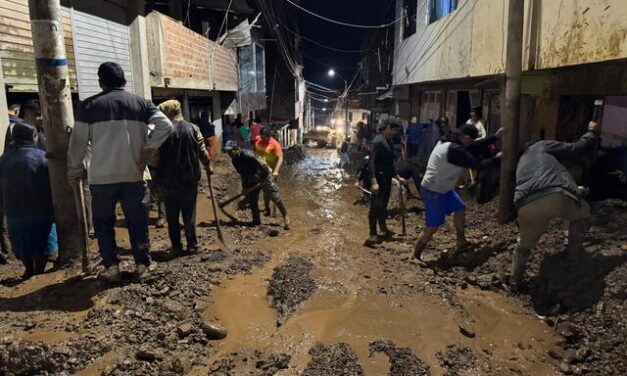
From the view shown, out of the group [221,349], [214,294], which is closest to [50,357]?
[221,349]

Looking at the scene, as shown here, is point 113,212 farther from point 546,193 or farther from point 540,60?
point 540,60

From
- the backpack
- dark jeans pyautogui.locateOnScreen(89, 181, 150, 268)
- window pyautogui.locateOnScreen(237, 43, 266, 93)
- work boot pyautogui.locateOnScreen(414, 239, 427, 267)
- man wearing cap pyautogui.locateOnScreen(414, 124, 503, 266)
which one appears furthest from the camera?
window pyautogui.locateOnScreen(237, 43, 266, 93)

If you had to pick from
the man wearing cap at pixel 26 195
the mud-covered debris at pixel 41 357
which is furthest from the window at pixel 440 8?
the mud-covered debris at pixel 41 357

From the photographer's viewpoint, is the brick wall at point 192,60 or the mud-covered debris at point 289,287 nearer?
the mud-covered debris at point 289,287

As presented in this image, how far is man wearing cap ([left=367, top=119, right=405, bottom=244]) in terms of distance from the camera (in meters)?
6.45

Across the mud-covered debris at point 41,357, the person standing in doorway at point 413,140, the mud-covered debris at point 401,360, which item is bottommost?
the mud-covered debris at point 401,360

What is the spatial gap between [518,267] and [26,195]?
5211mm

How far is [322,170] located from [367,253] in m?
11.7

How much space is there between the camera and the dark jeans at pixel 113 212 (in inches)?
149

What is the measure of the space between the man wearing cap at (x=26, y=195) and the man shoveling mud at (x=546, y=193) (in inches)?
195

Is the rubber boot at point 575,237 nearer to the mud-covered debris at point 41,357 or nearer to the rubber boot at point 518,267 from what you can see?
the rubber boot at point 518,267

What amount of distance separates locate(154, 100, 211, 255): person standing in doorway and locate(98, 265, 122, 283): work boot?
3.85 ft

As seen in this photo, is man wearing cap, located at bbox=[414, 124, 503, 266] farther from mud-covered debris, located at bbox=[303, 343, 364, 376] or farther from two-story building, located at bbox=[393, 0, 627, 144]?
mud-covered debris, located at bbox=[303, 343, 364, 376]

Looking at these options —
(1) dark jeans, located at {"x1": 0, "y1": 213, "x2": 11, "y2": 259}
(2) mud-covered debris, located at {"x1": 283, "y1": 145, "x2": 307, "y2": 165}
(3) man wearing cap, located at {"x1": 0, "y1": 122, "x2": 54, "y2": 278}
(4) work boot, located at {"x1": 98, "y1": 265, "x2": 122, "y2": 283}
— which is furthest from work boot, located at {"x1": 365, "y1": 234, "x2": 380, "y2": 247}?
(2) mud-covered debris, located at {"x1": 283, "y1": 145, "x2": 307, "y2": 165}
